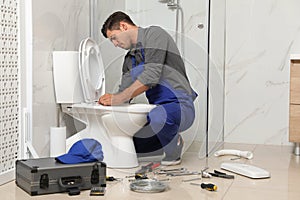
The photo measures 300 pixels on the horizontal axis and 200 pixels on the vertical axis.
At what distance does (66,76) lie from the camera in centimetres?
308

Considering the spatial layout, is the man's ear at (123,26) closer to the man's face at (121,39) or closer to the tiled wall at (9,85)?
the man's face at (121,39)

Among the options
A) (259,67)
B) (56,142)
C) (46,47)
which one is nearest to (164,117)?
(56,142)

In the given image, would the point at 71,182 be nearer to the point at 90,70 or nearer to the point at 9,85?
the point at 9,85

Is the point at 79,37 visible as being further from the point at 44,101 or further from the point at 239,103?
the point at 239,103

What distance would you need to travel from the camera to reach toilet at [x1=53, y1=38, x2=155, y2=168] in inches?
116

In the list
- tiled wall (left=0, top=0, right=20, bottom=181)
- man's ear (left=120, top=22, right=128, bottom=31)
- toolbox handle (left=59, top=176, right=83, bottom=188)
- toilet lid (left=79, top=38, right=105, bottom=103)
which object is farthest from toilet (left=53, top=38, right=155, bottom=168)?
toolbox handle (left=59, top=176, right=83, bottom=188)

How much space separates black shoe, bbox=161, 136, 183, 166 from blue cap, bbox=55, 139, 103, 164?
0.63 meters

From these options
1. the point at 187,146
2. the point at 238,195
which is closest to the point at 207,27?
the point at 187,146

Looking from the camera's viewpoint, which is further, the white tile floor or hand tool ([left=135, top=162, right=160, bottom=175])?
hand tool ([left=135, top=162, right=160, bottom=175])

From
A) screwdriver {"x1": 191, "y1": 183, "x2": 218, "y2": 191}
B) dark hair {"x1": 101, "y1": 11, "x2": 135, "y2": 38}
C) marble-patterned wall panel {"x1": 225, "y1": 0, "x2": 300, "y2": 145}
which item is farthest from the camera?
marble-patterned wall panel {"x1": 225, "y1": 0, "x2": 300, "y2": 145}

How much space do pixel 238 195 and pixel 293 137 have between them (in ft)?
3.81

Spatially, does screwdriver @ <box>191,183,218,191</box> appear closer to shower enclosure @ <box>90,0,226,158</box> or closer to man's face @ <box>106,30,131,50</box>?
shower enclosure @ <box>90,0,226,158</box>

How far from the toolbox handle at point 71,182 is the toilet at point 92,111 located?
573mm

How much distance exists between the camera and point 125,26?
3.11 metres
